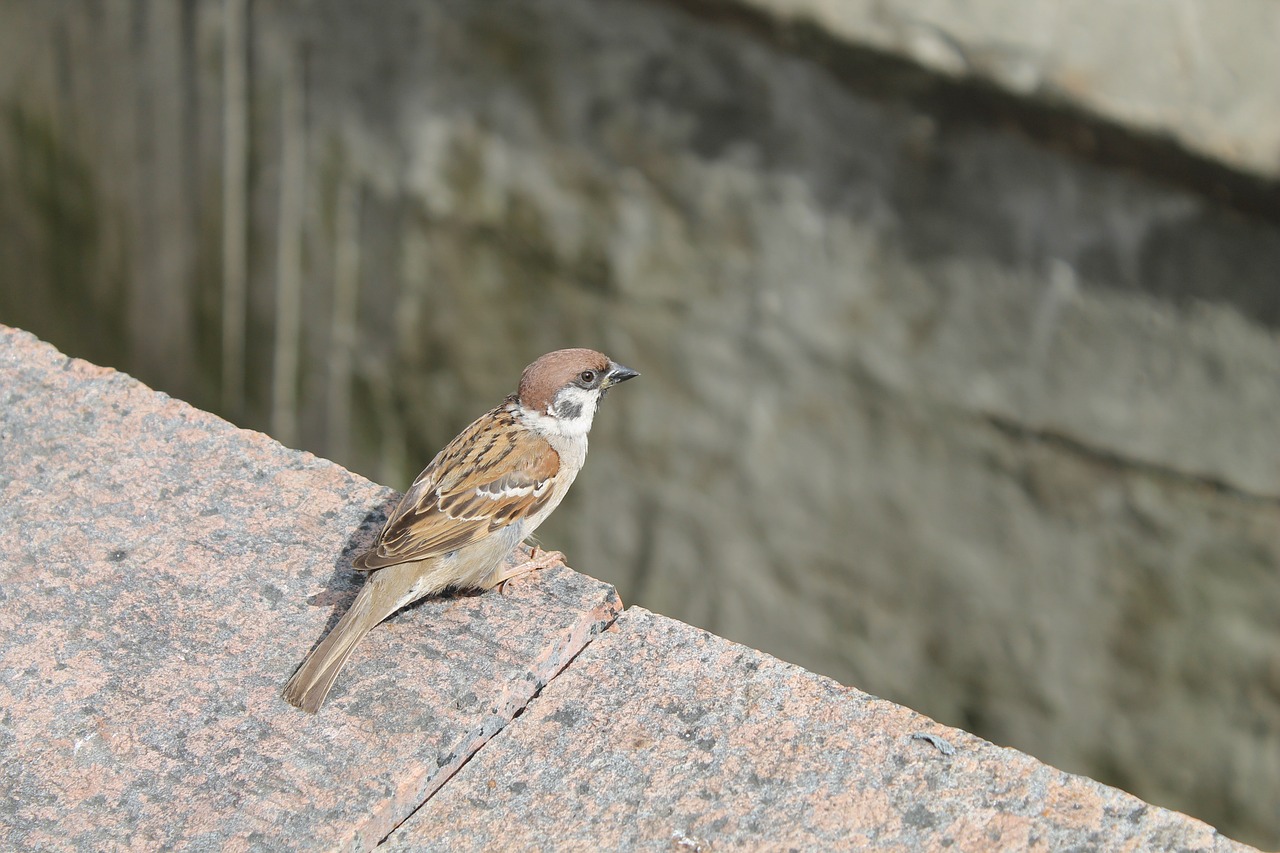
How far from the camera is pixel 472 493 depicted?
298 centimetres

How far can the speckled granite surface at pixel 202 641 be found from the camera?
6.82 feet

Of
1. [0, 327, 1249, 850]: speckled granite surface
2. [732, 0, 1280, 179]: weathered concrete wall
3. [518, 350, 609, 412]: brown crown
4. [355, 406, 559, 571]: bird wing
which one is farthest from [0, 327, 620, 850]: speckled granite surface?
[732, 0, 1280, 179]: weathered concrete wall

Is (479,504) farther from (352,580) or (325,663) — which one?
(325,663)

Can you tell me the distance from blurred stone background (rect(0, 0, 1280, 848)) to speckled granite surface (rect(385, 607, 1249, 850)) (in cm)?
284

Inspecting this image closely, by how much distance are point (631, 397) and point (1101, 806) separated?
3.97 meters

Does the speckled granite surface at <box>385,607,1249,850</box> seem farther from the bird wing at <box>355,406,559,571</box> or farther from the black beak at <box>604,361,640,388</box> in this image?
the black beak at <box>604,361,640,388</box>

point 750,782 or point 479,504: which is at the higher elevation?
point 750,782

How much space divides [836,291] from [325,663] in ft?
11.2

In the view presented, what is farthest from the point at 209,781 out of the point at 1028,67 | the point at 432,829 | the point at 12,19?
the point at 12,19

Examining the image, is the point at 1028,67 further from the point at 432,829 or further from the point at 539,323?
the point at 432,829

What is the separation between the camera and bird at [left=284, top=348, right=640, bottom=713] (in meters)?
2.38

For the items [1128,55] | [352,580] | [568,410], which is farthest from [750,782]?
[1128,55]

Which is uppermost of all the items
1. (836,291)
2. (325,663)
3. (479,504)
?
(325,663)

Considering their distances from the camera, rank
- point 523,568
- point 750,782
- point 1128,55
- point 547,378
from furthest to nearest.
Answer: point 1128,55
point 547,378
point 523,568
point 750,782
